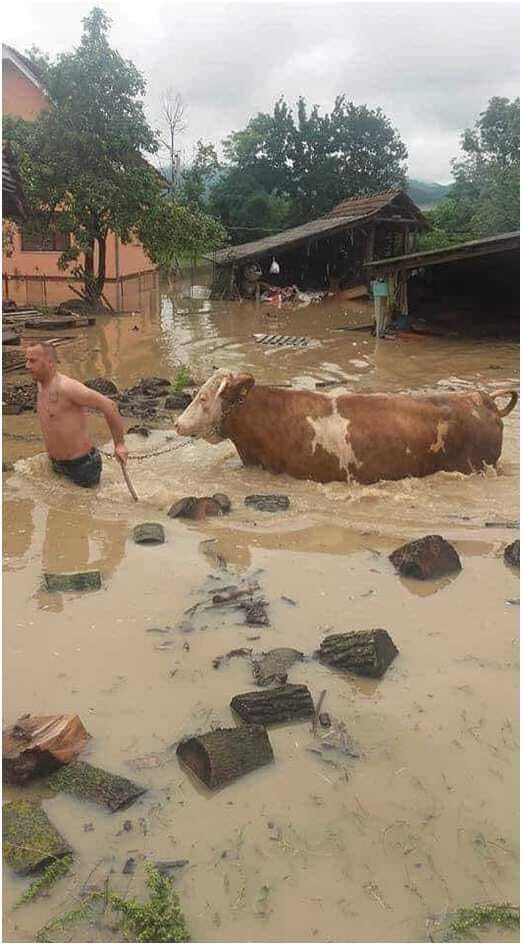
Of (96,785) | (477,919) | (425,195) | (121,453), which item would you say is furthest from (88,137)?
(425,195)

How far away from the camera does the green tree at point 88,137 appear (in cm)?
2189

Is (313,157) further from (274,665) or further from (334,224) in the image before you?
(274,665)

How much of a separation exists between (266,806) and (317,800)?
214mm

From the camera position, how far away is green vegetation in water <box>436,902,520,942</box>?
2520mm

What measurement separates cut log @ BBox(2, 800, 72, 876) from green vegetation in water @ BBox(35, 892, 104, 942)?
0.75 feet

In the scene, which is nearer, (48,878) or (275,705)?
(48,878)

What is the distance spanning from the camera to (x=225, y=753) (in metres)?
3.29

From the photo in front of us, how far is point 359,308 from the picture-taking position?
29.7 meters

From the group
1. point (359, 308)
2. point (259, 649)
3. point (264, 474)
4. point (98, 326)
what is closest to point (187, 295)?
point (359, 308)

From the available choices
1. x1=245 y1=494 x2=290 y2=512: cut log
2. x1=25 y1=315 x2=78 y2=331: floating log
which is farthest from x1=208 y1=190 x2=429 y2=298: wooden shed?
x1=245 y1=494 x2=290 y2=512: cut log

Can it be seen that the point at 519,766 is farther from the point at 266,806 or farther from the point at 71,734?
the point at 71,734

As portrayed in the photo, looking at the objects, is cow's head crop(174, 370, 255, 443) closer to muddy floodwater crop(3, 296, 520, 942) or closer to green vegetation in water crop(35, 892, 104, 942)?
muddy floodwater crop(3, 296, 520, 942)

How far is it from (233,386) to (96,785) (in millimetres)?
4722

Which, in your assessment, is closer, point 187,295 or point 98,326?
point 98,326
